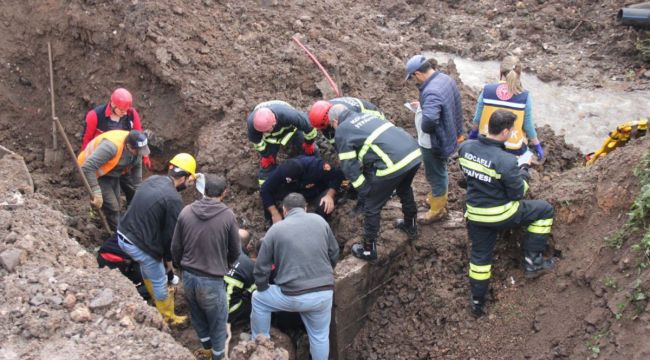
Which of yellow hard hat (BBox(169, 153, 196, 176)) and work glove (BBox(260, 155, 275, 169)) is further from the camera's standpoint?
work glove (BBox(260, 155, 275, 169))

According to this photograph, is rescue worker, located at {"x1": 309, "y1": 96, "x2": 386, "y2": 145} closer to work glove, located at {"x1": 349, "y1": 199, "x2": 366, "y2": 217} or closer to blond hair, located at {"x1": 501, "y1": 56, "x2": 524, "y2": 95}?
work glove, located at {"x1": 349, "y1": 199, "x2": 366, "y2": 217}

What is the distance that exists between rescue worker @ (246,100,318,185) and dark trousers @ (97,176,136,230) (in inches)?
59.7

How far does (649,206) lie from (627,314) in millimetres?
858

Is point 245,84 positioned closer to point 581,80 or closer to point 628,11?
point 581,80

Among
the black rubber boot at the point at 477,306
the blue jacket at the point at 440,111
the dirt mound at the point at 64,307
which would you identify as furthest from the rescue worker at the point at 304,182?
the dirt mound at the point at 64,307

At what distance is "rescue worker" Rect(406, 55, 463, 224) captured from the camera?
5.29 m

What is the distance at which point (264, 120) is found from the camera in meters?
6.05

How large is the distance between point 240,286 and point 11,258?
75.7 inches

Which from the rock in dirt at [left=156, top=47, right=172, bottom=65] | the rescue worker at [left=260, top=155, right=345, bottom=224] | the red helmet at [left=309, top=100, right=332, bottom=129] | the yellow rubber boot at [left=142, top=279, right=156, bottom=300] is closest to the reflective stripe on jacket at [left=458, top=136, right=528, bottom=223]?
the red helmet at [left=309, top=100, right=332, bottom=129]

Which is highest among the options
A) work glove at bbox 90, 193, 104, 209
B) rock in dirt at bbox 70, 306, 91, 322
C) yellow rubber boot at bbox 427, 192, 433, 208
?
rock in dirt at bbox 70, 306, 91, 322

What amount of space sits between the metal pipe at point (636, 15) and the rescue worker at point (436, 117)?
5.03m

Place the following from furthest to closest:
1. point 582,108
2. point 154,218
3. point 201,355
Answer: point 582,108 → point 201,355 → point 154,218

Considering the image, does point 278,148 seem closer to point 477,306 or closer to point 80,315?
point 477,306

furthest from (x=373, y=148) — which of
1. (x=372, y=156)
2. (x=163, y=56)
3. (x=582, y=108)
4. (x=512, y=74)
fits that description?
(x=582, y=108)
